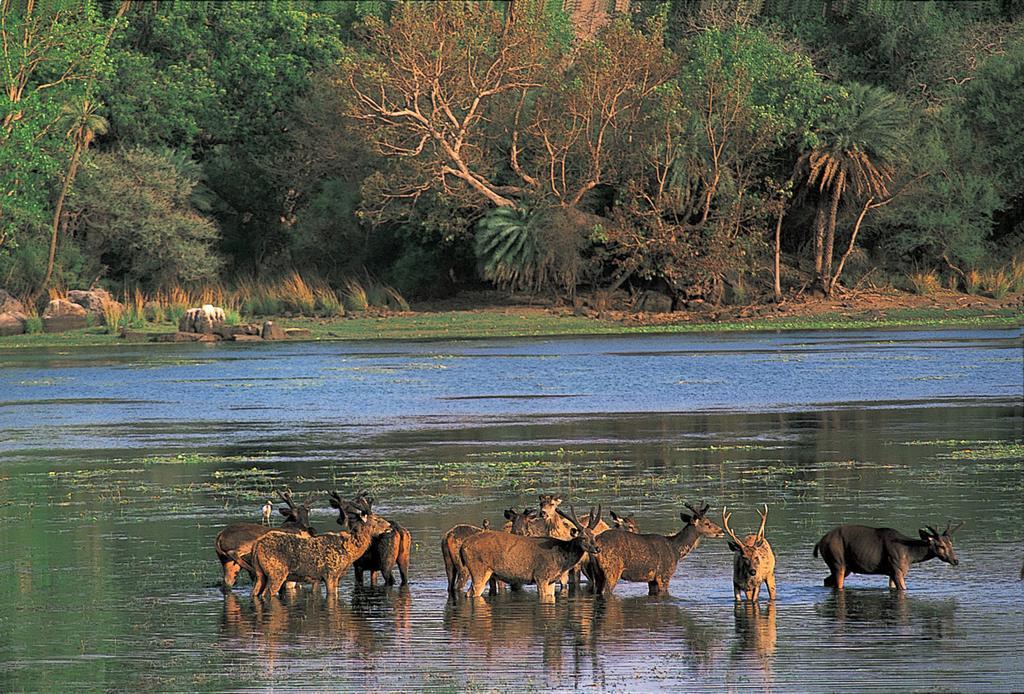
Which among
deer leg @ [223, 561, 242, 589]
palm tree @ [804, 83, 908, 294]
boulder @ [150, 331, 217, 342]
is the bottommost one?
boulder @ [150, 331, 217, 342]

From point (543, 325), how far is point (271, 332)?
8038mm

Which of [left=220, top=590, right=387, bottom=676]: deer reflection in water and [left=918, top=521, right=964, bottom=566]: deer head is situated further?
[left=918, top=521, right=964, bottom=566]: deer head

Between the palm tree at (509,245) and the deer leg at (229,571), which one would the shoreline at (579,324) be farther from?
the deer leg at (229,571)

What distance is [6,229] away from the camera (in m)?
54.9

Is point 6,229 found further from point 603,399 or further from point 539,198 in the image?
point 603,399

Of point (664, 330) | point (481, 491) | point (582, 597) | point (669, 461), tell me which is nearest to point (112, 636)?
point (582, 597)

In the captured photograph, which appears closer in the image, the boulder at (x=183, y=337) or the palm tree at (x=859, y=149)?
the boulder at (x=183, y=337)

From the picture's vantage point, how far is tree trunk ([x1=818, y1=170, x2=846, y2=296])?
51.6 metres

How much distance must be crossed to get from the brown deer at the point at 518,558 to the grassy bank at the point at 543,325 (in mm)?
34924

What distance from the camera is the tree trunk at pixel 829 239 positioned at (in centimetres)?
5156

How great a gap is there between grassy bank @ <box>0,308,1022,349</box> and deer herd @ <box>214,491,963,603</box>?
34662 mm

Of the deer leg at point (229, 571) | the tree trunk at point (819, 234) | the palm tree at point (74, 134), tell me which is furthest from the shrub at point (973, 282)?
the deer leg at point (229, 571)

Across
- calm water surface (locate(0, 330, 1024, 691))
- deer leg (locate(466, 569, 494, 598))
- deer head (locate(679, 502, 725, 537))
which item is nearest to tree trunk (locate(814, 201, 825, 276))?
calm water surface (locate(0, 330, 1024, 691))

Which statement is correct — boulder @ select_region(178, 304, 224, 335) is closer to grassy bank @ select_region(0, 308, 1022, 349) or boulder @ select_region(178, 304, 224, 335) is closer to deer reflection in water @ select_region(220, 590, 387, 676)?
grassy bank @ select_region(0, 308, 1022, 349)
